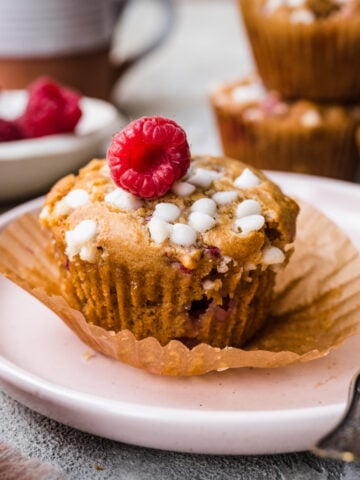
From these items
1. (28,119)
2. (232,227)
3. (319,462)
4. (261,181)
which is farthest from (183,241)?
(28,119)

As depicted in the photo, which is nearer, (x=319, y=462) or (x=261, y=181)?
(x=319, y=462)

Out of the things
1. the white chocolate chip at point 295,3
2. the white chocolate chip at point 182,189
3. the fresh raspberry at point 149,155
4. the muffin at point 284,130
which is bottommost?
the muffin at point 284,130

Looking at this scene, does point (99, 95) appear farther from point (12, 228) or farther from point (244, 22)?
point (12, 228)

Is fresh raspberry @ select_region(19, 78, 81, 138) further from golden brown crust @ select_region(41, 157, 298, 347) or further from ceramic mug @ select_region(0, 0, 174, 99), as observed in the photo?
golden brown crust @ select_region(41, 157, 298, 347)

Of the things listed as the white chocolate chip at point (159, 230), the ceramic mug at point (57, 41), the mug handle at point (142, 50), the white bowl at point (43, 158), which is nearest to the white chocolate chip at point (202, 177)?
the white chocolate chip at point (159, 230)

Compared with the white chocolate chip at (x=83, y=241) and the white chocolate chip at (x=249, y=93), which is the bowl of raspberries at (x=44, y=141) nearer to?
the white chocolate chip at (x=249, y=93)

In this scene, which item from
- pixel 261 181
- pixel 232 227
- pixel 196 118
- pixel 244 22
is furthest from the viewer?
pixel 196 118
